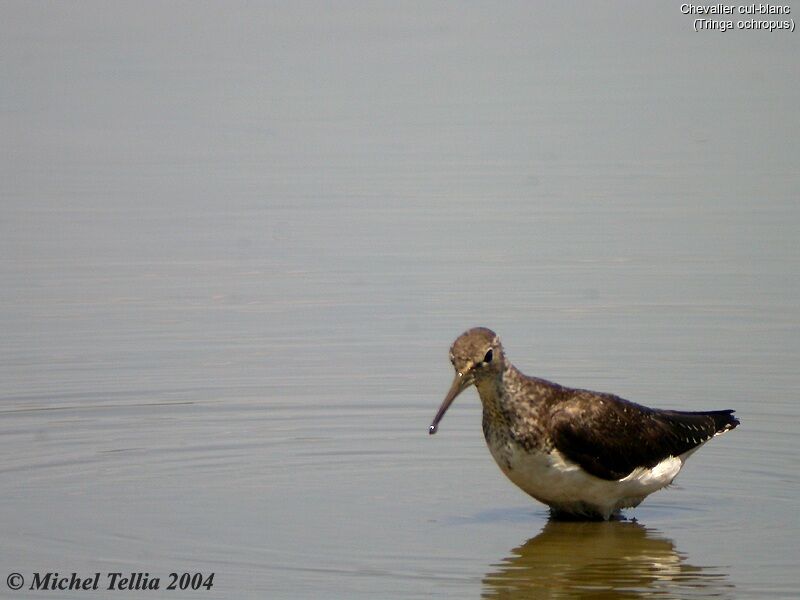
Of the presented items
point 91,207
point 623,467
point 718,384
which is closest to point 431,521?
point 623,467

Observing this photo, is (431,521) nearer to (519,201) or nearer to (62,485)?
(62,485)

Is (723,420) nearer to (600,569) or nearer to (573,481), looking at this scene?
(573,481)

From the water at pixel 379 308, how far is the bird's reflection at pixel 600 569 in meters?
0.03

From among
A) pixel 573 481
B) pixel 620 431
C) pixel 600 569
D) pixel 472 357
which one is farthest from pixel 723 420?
pixel 472 357

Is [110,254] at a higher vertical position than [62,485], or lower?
higher

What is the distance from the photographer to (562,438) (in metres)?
13.0

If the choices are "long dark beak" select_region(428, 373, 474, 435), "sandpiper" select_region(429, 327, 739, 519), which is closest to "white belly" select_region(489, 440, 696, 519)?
"sandpiper" select_region(429, 327, 739, 519)

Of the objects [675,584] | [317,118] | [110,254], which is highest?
[317,118]

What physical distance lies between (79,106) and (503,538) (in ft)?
54.8

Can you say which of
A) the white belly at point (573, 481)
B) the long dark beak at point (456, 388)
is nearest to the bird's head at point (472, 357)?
the long dark beak at point (456, 388)

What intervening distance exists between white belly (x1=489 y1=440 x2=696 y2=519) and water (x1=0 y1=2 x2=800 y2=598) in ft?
0.54

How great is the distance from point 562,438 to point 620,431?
1.88 feet

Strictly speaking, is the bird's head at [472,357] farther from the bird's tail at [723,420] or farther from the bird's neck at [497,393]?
the bird's tail at [723,420]

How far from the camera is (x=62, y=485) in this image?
13828mm
